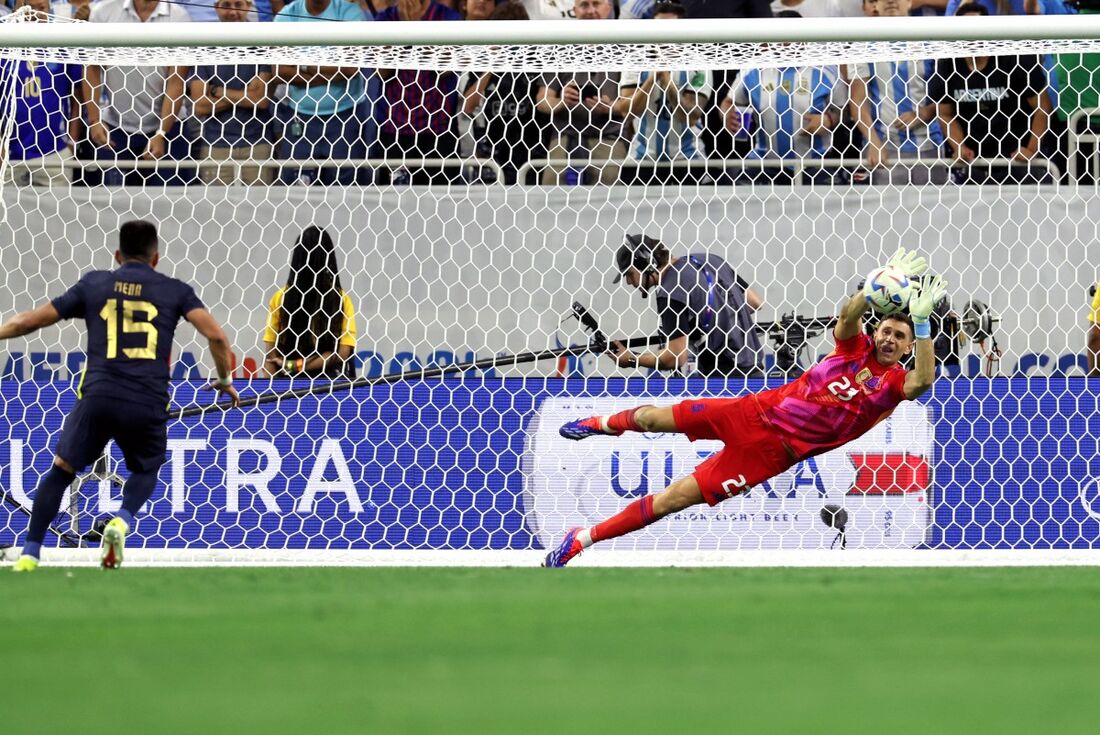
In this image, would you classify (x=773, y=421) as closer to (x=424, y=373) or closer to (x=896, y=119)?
(x=424, y=373)

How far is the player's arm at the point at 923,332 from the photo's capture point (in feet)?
23.6

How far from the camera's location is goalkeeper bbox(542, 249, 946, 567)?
24.8 ft

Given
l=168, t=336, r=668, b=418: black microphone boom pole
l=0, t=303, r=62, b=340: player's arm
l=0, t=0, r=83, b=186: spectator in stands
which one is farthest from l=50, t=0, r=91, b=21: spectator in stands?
l=0, t=303, r=62, b=340: player's arm

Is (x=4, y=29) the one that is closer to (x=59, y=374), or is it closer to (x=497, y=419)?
(x=59, y=374)

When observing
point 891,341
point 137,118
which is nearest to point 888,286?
point 891,341

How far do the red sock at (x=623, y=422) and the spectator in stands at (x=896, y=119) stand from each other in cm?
257

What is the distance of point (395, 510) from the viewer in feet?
27.8

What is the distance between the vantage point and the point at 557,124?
9.65 metres

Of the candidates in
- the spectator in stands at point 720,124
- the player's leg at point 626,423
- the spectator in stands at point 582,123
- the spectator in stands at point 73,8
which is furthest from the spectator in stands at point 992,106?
the spectator in stands at point 73,8

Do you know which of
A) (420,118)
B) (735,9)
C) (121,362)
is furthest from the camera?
(735,9)

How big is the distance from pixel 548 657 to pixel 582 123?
6.51 m

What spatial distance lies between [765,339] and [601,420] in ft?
5.21

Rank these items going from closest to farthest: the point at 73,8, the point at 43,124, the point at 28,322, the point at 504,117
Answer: the point at 28,322, the point at 43,124, the point at 504,117, the point at 73,8

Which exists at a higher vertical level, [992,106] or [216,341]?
[992,106]
